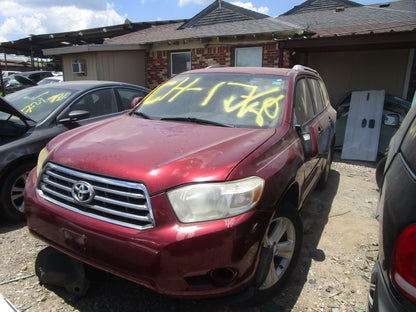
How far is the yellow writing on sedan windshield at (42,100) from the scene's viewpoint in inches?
159

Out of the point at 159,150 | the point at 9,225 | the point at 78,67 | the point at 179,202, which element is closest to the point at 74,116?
the point at 9,225

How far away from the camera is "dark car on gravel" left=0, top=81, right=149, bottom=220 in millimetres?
3209

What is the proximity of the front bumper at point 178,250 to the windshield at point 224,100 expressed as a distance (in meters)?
1.09

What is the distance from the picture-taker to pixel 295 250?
238 cm

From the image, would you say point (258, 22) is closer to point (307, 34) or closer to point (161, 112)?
point (307, 34)

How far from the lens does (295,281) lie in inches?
101

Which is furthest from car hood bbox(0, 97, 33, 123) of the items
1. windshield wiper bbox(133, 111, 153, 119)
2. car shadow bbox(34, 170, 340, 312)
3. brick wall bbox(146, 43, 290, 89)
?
brick wall bbox(146, 43, 290, 89)

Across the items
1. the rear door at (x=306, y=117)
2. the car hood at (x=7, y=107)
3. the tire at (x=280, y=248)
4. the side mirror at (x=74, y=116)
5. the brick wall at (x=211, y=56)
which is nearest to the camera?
the tire at (x=280, y=248)

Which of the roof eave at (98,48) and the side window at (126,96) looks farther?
the roof eave at (98,48)

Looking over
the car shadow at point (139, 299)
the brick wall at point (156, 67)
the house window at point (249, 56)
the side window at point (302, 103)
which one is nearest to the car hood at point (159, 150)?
the side window at point (302, 103)

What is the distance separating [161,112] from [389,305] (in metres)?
2.34

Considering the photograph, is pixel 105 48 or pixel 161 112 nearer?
pixel 161 112

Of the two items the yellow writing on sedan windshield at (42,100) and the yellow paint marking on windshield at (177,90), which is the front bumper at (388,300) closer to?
the yellow paint marking on windshield at (177,90)

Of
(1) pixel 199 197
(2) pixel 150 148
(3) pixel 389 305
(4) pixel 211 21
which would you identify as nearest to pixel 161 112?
(2) pixel 150 148
